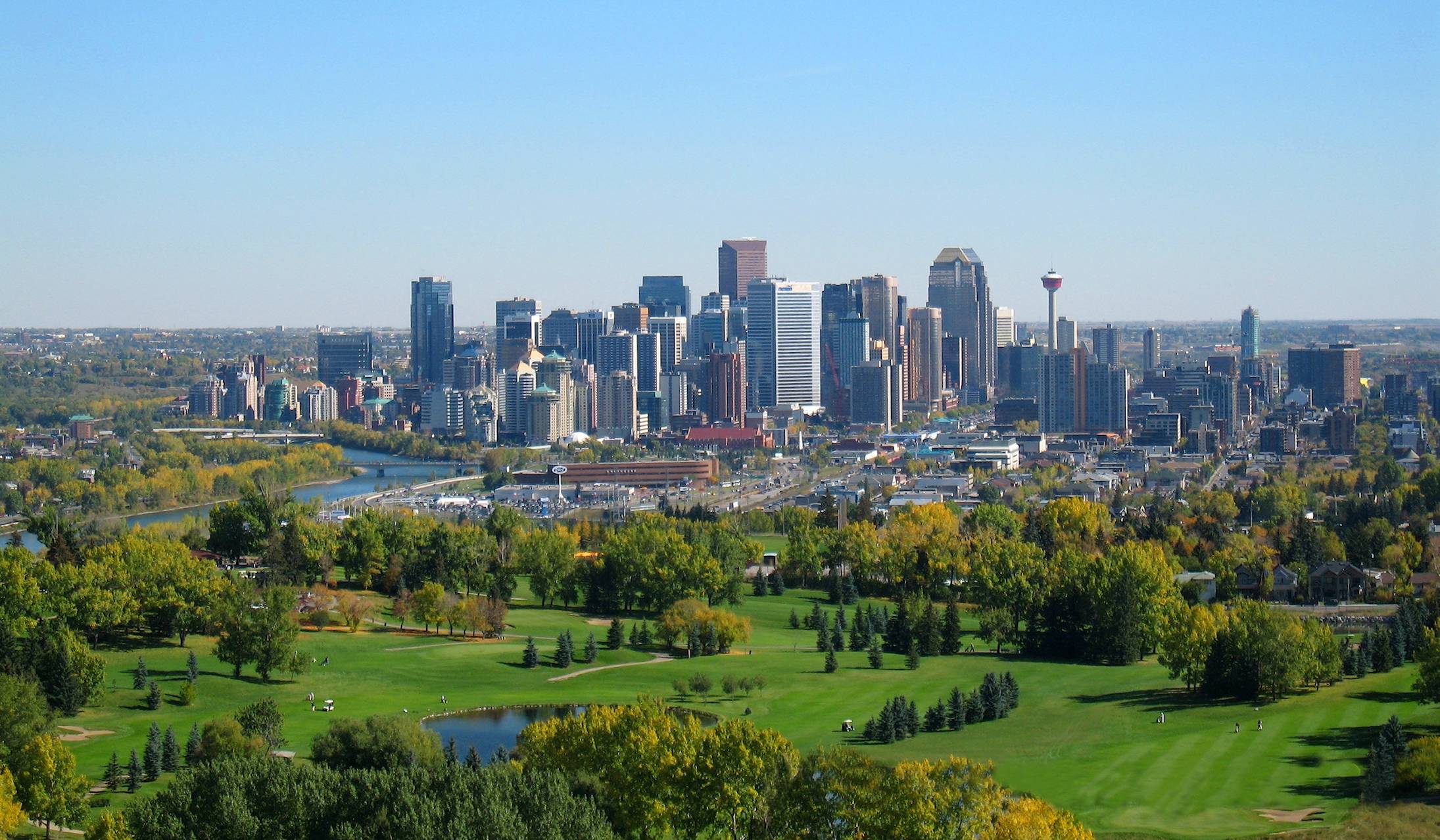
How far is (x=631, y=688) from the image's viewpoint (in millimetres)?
39156

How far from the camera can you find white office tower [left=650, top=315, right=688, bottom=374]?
161 meters

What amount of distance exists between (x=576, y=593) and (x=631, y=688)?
14216mm

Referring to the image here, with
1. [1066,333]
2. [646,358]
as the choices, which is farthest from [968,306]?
[646,358]

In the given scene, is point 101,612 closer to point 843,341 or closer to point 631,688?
point 631,688

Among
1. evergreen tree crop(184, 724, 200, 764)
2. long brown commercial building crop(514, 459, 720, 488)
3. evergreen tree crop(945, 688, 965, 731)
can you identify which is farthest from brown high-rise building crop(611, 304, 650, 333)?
evergreen tree crop(184, 724, 200, 764)

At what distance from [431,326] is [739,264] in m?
35.9

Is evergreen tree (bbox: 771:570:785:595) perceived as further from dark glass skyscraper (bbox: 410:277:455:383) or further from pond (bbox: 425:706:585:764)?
dark glass skyscraper (bbox: 410:277:455:383)

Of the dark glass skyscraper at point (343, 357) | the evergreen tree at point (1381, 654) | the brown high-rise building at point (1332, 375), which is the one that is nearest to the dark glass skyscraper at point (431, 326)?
the dark glass skyscraper at point (343, 357)

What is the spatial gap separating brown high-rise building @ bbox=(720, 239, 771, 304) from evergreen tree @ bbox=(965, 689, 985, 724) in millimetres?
154408

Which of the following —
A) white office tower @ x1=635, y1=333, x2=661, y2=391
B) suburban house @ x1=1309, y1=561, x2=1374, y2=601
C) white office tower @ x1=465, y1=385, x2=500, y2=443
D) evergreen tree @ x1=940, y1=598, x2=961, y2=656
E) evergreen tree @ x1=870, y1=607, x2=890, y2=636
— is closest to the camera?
evergreen tree @ x1=940, y1=598, x2=961, y2=656

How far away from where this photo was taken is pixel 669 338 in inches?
6452

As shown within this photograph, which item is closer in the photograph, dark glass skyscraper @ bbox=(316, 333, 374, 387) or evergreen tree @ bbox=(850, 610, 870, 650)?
evergreen tree @ bbox=(850, 610, 870, 650)

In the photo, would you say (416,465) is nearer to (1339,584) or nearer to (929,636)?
(1339,584)

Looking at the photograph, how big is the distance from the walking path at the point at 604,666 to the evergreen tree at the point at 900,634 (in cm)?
555
